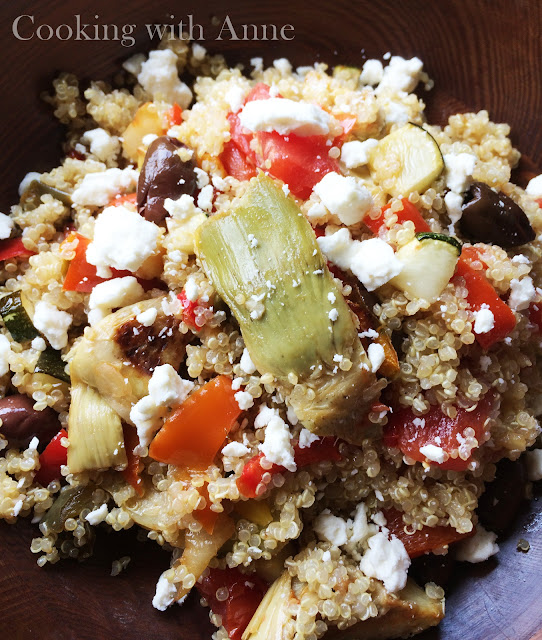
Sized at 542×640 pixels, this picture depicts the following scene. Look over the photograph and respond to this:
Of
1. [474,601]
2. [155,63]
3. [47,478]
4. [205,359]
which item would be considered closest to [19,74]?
[155,63]

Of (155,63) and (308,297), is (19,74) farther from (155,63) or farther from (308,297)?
(308,297)

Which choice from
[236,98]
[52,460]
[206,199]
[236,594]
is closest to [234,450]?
[236,594]

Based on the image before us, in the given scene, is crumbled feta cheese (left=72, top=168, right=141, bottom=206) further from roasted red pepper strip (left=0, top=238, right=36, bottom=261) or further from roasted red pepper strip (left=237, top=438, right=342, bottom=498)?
roasted red pepper strip (left=237, top=438, right=342, bottom=498)

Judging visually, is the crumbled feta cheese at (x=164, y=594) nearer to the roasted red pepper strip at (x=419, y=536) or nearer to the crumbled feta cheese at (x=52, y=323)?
the roasted red pepper strip at (x=419, y=536)

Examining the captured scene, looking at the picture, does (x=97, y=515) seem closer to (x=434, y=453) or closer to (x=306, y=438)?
(x=306, y=438)

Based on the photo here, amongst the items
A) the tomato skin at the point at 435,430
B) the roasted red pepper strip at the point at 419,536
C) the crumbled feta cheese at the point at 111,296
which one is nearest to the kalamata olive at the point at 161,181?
the crumbled feta cheese at the point at 111,296

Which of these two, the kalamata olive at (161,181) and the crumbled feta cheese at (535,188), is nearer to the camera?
the kalamata olive at (161,181)
